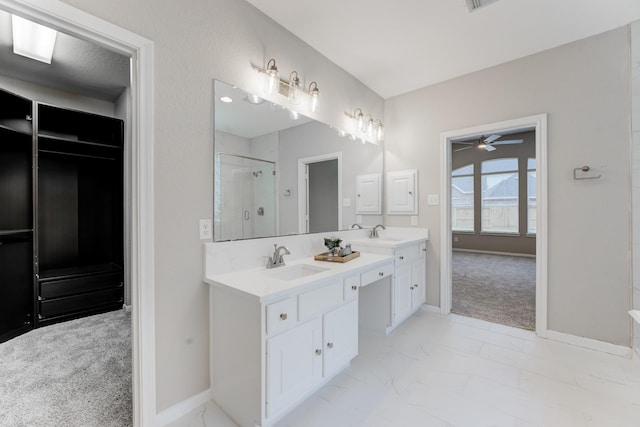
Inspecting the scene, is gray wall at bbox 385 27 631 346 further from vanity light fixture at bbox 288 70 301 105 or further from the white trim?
the white trim

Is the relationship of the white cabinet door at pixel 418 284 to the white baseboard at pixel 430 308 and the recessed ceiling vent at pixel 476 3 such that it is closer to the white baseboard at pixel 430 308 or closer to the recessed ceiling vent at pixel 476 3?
the white baseboard at pixel 430 308

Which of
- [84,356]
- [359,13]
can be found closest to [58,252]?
[84,356]

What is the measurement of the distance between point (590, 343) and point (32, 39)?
539cm

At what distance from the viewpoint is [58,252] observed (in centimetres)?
320

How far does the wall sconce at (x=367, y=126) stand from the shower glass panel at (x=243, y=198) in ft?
4.46

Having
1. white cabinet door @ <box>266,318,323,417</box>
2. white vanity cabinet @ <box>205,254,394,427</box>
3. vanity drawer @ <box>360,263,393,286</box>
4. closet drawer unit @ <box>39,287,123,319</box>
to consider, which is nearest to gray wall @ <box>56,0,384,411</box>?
white vanity cabinet @ <box>205,254,394,427</box>

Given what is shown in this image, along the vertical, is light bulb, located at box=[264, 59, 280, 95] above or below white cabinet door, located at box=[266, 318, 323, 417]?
above

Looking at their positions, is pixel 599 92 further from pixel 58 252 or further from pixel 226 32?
pixel 58 252

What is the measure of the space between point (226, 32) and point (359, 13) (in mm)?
1028

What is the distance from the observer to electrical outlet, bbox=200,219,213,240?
170cm

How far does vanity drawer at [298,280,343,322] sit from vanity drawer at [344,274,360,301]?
0.06 metres

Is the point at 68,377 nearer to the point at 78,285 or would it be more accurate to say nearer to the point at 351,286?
the point at 78,285

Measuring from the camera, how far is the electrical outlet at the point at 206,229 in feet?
5.57

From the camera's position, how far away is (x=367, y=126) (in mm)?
3229
